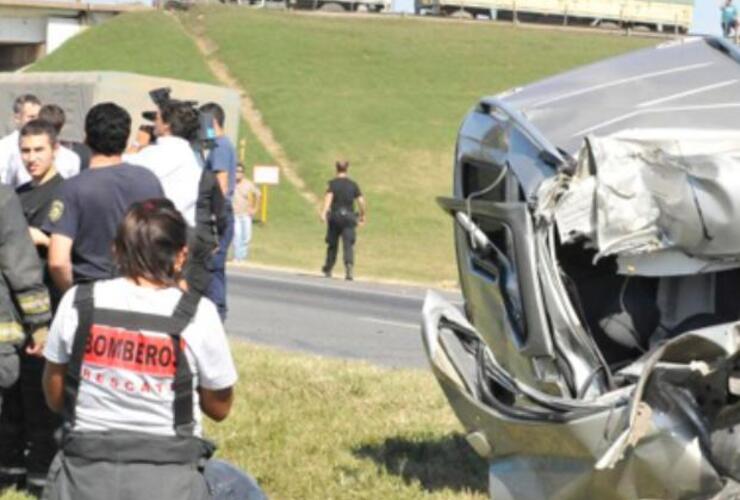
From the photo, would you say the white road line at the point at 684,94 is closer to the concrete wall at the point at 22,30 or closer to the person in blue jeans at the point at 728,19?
the person in blue jeans at the point at 728,19

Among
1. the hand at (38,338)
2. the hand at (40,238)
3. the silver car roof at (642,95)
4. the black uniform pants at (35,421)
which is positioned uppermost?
the silver car roof at (642,95)

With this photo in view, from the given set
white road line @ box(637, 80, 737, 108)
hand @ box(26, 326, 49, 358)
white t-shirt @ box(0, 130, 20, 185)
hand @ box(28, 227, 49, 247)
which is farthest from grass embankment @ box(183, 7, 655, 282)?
white road line @ box(637, 80, 737, 108)

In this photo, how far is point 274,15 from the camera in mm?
71312

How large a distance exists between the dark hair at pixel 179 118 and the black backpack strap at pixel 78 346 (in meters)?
4.15

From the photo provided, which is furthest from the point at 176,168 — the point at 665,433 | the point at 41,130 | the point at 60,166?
the point at 665,433

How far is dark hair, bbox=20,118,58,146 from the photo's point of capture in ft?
26.6

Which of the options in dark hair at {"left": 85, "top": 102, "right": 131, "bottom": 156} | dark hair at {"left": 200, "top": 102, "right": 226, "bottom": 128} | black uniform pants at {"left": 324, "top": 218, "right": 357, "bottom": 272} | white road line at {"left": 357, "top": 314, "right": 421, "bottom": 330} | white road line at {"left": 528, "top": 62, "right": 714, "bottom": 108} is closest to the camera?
white road line at {"left": 528, "top": 62, "right": 714, "bottom": 108}

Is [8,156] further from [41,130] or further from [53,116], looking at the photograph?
[41,130]

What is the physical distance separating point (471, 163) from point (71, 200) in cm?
184

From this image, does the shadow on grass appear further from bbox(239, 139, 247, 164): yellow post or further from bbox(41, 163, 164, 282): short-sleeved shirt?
bbox(239, 139, 247, 164): yellow post

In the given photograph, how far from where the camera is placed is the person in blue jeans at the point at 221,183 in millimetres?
10516

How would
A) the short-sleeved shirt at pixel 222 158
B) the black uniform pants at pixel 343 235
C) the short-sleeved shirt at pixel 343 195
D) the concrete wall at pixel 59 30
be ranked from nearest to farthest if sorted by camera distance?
the short-sleeved shirt at pixel 222 158
the short-sleeved shirt at pixel 343 195
the black uniform pants at pixel 343 235
the concrete wall at pixel 59 30

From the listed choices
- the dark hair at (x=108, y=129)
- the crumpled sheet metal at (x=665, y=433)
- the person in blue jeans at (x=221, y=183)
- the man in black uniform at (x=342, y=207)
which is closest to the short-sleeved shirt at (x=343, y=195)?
the man in black uniform at (x=342, y=207)

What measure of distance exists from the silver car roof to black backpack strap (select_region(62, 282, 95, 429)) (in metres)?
2.12
